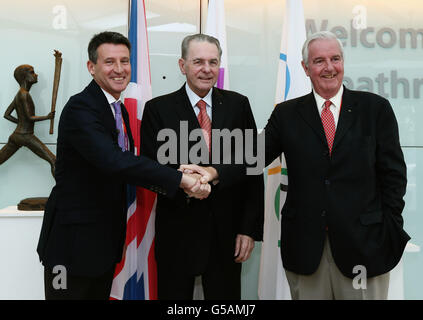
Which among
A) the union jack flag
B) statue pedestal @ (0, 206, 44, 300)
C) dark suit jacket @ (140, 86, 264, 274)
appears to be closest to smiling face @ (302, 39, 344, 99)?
dark suit jacket @ (140, 86, 264, 274)

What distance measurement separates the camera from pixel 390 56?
3.35m

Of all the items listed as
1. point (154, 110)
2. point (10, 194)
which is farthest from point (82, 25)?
point (154, 110)

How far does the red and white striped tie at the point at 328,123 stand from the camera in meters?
1.55

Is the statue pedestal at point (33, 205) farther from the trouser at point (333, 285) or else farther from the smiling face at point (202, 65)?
the trouser at point (333, 285)

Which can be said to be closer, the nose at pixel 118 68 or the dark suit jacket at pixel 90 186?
the dark suit jacket at pixel 90 186

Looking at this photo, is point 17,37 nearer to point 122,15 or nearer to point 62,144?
point 122,15

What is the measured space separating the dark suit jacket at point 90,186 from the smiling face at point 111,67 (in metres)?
0.08

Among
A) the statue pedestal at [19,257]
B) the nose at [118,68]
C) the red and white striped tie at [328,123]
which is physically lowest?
the statue pedestal at [19,257]

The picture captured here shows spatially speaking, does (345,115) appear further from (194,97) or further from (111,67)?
(111,67)

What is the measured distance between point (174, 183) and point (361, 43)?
2683 mm

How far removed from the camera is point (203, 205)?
1.71m

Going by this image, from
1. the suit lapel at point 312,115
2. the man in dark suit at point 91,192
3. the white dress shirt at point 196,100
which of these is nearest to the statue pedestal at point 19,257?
the man in dark suit at point 91,192

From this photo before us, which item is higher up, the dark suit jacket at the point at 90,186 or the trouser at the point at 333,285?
the dark suit jacket at the point at 90,186

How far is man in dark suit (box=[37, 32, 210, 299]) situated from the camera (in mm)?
1543
